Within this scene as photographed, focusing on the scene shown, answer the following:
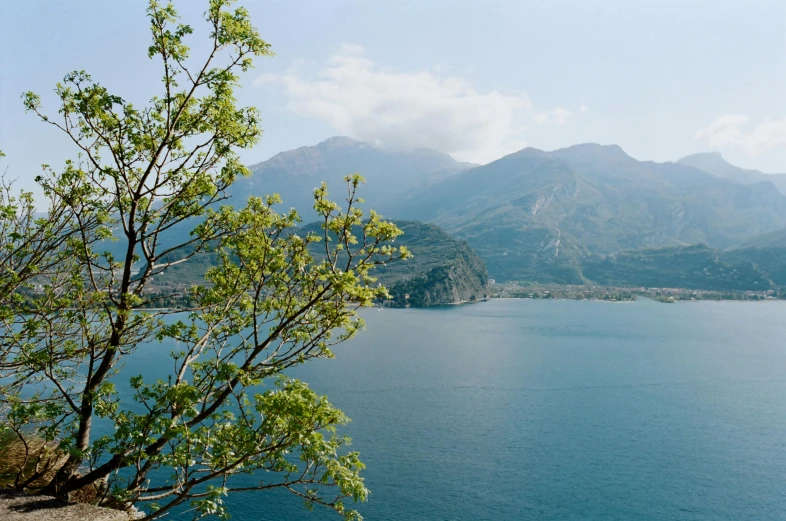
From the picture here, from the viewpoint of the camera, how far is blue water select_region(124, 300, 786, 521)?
3803cm

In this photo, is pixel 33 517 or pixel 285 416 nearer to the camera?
pixel 285 416

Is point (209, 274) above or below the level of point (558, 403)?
above

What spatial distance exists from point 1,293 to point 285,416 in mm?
6609

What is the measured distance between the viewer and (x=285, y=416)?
30.5ft

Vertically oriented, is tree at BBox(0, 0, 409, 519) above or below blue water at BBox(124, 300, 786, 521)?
above

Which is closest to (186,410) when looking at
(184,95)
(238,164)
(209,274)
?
(209,274)

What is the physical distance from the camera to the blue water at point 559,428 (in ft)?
125

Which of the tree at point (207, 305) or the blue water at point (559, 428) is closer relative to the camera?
the tree at point (207, 305)

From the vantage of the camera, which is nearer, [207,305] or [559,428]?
[207,305]

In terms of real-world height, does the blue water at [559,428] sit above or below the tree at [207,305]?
below

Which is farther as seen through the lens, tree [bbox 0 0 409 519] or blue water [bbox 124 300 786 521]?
blue water [bbox 124 300 786 521]

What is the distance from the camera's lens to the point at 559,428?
177 feet

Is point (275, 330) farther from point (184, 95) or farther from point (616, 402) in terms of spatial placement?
point (616, 402)

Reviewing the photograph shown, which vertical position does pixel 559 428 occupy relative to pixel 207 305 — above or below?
below
